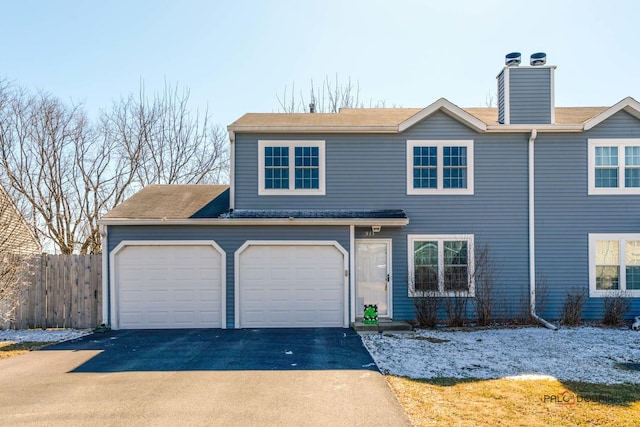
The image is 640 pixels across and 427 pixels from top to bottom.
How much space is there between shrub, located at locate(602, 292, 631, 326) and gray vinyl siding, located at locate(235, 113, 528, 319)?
197 cm

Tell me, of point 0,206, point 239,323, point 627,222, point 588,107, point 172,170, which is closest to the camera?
point 0,206

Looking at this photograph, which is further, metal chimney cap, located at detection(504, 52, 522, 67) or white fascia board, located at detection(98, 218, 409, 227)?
metal chimney cap, located at detection(504, 52, 522, 67)

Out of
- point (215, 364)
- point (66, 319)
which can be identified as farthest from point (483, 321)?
point (66, 319)

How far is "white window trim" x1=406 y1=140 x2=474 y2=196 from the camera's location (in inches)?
496

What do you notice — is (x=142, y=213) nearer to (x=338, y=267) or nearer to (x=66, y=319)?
(x=66, y=319)

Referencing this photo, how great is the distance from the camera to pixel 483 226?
12555 millimetres

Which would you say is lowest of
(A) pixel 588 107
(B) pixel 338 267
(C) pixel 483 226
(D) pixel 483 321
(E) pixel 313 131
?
(D) pixel 483 321

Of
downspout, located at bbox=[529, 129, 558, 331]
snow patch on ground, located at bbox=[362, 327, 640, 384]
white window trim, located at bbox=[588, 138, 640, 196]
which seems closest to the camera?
snow patch on ground, located at bbox=[362, 327, 640, 384]

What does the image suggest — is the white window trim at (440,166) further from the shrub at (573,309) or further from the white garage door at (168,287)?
the white garage door at (168,287)

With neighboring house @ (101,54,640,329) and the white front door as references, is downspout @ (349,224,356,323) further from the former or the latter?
the white front door

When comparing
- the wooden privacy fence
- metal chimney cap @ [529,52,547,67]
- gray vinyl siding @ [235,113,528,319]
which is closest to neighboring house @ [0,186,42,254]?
the wooden privacy fence

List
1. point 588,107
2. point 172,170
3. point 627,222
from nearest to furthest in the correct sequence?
point 627,222 < point 588,107 < point 172,170

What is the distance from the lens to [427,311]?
1180 centimetres

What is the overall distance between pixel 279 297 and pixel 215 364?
385 cm
